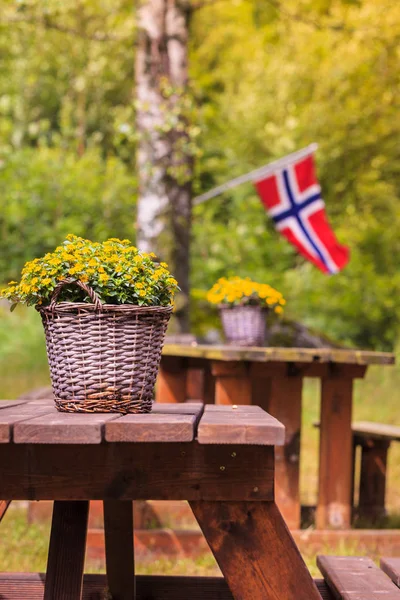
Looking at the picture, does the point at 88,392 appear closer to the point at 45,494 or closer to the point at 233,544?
the point at 45,494

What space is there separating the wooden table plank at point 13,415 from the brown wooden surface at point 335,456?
2878 mm

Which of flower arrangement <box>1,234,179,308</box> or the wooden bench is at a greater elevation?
flower arrangement <box>1,234,179,308</box>

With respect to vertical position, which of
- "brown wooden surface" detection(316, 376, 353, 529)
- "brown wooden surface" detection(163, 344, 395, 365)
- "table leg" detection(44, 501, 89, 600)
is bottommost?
"brown wooden surface" detection(316, 376, 353, 529)

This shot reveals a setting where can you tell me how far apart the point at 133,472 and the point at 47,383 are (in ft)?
30.3

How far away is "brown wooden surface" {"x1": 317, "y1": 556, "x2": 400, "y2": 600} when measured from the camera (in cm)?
249

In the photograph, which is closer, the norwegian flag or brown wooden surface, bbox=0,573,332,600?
brown wooden surface, bbox=0,573,332,600

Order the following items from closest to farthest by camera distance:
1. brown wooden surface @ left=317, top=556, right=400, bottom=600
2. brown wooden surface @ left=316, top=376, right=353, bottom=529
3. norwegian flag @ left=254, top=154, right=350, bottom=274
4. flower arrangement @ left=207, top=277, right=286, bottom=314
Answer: brown wooden surface @ left=317, top=556, right=400, bottom=600 < brown wooden surface @ left=316, top=376, right=353, bottom=529 < flower arrangement @ left=207, top=277, right=286, bottom=314 < norwegian flag @ left=254, top=154, right=350, bottom=274

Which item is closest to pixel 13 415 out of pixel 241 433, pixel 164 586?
pixel 241 433

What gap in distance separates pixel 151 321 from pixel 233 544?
2.00ft

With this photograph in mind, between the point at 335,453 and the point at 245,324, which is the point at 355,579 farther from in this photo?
the point at 245,324

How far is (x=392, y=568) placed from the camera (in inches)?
109

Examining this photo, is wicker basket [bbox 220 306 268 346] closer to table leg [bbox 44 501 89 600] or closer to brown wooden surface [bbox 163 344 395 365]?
brown wooden surface [bbox 163 344 395 365]

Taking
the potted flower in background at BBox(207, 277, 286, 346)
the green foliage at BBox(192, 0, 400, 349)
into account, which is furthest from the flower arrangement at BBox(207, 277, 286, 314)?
the green foliage at BBox(192, 0, 400, 349)

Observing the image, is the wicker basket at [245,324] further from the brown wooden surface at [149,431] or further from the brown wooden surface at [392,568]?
the brown wooden surface at [149,431]
